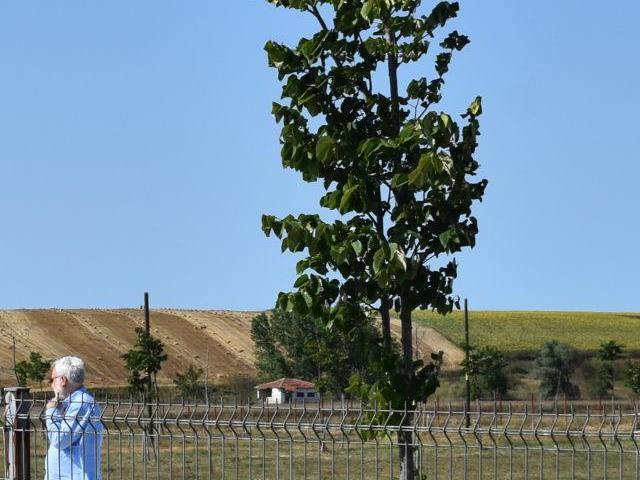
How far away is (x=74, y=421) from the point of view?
9.70 meters

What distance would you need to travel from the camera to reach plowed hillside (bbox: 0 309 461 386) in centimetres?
8756

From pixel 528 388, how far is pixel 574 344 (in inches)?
623

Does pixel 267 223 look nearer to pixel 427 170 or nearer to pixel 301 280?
pixel 301 280

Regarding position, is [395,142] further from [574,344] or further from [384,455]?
[574,344]

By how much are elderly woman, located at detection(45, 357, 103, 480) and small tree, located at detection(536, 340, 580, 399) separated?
7735cm

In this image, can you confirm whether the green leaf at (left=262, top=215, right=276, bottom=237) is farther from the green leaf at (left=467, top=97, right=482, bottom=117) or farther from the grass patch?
the grass patch

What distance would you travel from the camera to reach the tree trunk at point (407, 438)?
9.98m

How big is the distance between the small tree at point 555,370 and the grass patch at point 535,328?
8.04 meters

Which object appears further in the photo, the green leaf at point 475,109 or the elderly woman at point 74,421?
the green leaf at point 475,109

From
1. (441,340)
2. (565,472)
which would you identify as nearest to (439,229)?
(565,472)

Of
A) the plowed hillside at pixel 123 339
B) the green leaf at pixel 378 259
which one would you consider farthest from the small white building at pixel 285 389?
the green leaf at pixel 378 259

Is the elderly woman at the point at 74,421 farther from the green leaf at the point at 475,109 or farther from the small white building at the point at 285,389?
the small white building at the point at 285,389

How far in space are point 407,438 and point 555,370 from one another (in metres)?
79.8

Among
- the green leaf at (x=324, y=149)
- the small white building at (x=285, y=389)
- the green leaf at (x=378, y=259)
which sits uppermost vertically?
the green leaf at (x=324, y=149)
